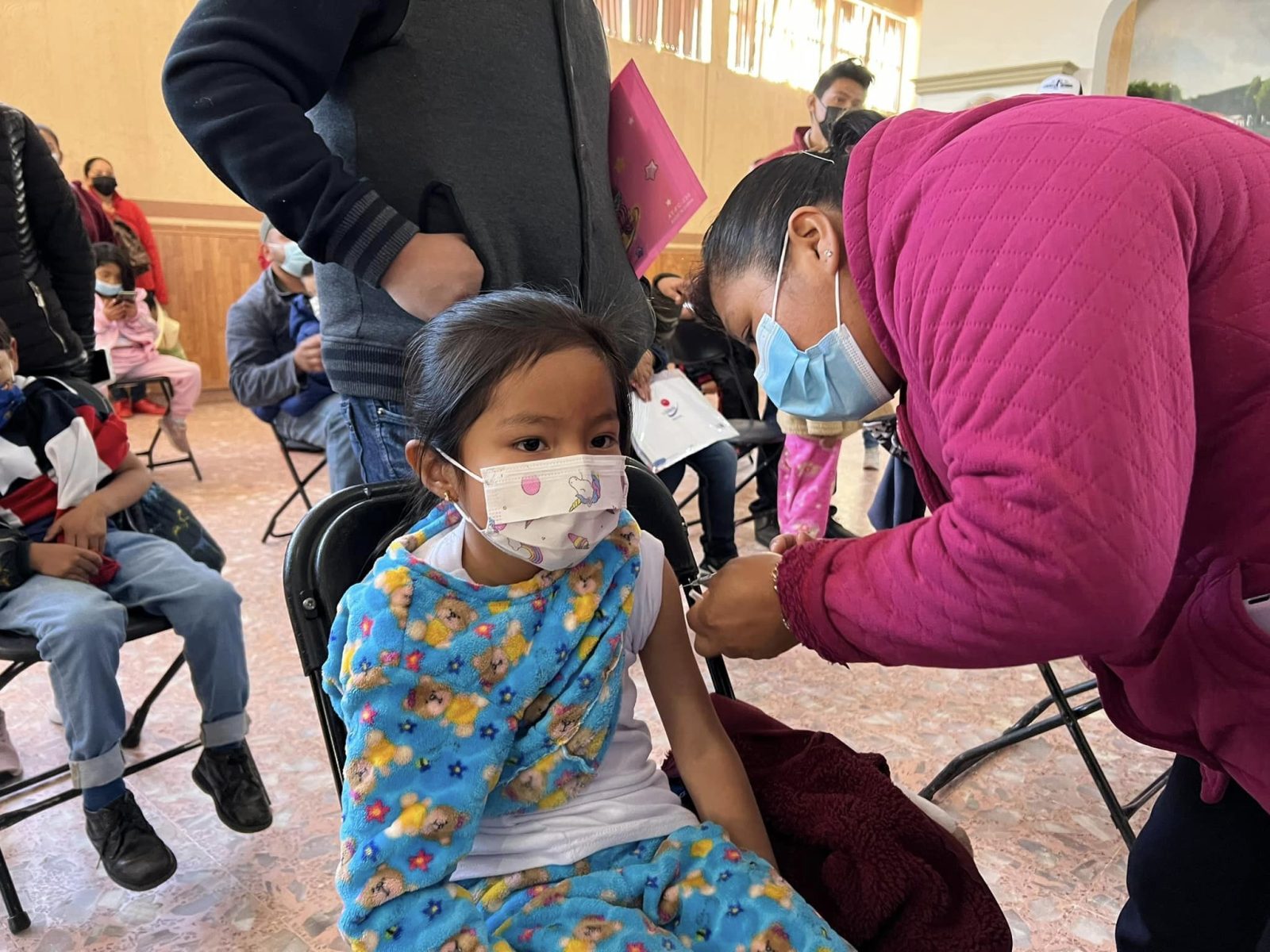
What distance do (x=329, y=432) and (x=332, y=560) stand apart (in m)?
2.15

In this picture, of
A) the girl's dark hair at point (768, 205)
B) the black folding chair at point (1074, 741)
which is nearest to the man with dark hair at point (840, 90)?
the black folding chair at point (1074, 741)

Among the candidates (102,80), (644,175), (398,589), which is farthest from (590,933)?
(102,80)

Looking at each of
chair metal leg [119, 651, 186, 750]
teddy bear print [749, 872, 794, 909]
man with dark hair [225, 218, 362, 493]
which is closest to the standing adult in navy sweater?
teddy bear print [749, 872, 794, 909]

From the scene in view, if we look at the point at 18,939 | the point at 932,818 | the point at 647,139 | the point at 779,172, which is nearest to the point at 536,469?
the point at 779,172

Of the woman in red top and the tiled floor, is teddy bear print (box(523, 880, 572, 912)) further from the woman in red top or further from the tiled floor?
the woman in red top

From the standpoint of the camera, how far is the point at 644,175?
1472mm

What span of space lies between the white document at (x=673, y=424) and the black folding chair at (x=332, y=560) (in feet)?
6.04

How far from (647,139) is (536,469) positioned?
707 mm

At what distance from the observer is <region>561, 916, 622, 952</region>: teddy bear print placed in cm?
85

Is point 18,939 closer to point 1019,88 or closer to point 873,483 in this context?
point 873,483

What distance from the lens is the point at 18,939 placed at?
1.69 metres

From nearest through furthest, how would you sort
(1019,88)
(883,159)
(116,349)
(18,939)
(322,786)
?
1. (883,159)
2. (18,939)
3. (322,786)
4. (116,349)
5. (1019,88)

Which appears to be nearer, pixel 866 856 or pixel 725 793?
pixel 866 856

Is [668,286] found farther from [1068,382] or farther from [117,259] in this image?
[117,259]
